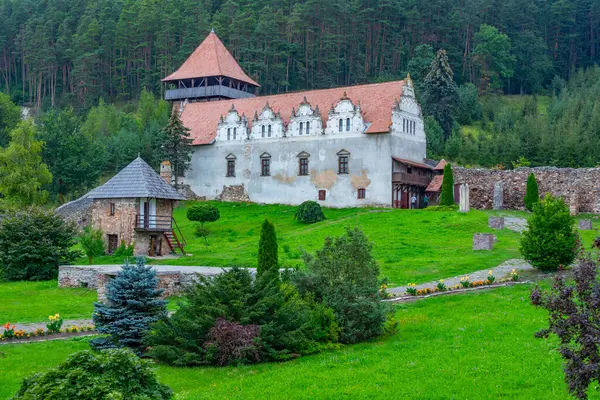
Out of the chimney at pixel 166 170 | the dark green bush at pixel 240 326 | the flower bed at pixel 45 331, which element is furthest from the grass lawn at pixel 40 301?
the chimney at pixel 166 170

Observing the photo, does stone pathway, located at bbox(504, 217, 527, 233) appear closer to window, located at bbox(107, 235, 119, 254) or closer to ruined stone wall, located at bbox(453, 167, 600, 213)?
ruined stone wall, located at bbox(453, 167, 600, 213)

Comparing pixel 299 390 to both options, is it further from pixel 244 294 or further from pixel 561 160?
pixel 561 160

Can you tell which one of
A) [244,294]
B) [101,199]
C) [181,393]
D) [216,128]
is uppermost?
[216,128]

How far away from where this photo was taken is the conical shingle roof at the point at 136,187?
37656mm

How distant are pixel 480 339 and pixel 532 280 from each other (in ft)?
29.9

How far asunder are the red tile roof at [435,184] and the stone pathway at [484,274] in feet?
69.1

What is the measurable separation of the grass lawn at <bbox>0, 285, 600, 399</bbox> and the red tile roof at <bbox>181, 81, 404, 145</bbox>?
31.7 m

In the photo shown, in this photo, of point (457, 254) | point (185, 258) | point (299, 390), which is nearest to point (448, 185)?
point (457, 254)

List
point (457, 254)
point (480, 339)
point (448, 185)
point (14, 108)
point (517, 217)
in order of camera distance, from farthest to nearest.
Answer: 1. point (14, 108)
2. point (448, 185)
3. point (517, 217)
4. point (457, 254)
5. point (480, 339)

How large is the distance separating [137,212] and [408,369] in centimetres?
2460

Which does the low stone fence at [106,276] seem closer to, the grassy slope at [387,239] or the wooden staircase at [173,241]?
the grassy slope at [387,239]

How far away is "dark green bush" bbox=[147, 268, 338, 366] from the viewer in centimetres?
1731

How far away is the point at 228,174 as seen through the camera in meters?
57.3

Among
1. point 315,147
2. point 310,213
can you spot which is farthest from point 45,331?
point 315,147
